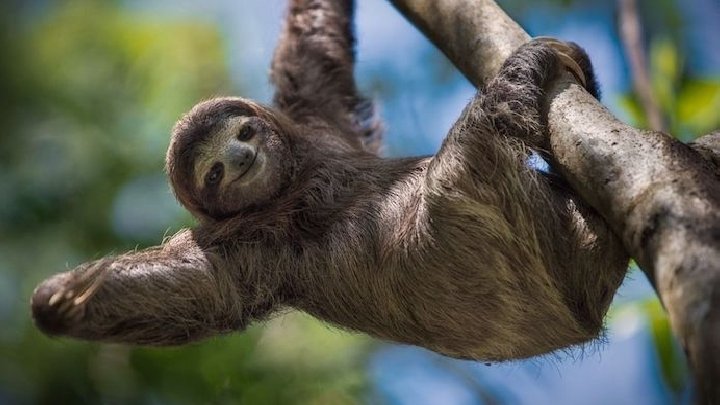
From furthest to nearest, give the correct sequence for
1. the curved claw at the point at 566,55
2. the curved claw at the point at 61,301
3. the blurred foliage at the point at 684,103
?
the blurred foliage at the point at 684,103 → the curved claw at the point at 61,301 → the curved claw at the point at 566,55

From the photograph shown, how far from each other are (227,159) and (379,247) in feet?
4.88

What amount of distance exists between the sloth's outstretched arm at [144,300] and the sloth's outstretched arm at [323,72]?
8.84ft

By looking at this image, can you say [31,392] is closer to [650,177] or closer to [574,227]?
[574,227]

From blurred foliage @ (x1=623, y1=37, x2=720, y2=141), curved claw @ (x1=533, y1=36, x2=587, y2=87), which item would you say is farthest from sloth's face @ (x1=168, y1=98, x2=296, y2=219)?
blurred foliage @ (x1=623, y1=37, x2=720, y2=141)

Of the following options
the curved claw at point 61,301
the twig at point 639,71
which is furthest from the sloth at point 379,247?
the twig at point 639,71

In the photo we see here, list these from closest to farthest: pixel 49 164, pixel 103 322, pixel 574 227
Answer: pixel 574 227
pixel 103 322
pixel 49 164

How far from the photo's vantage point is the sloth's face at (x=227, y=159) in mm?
7027

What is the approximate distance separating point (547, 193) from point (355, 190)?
176cm

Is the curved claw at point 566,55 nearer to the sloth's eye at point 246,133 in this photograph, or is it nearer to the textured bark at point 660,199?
the textured bark at point 660,199

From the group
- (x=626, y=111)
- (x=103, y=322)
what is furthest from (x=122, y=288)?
(x=626, y=111)

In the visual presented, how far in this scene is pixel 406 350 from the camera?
12.9 meters

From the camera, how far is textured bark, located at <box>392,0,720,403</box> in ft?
10.0

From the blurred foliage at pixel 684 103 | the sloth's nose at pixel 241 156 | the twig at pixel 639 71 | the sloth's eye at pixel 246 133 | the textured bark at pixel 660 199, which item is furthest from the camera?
the blurred foliage at pixel 684 103

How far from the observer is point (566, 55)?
552cm
